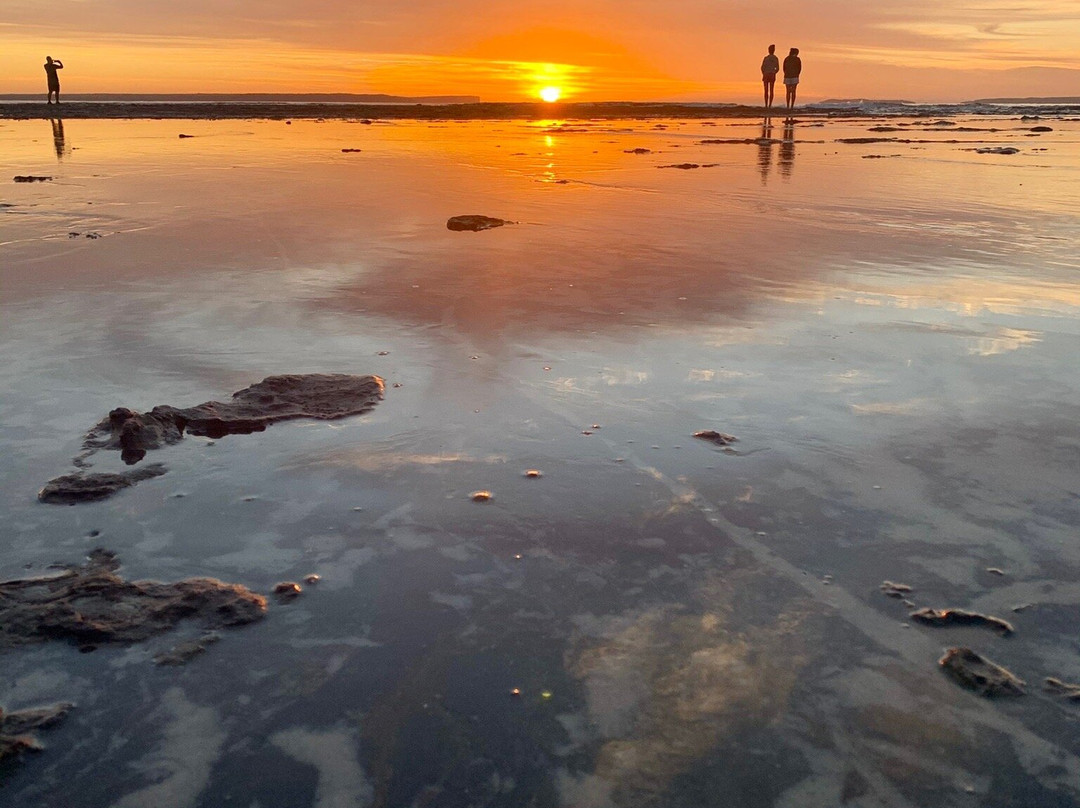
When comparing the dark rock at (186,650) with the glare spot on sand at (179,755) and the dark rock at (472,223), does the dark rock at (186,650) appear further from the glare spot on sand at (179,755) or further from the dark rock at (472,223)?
the dark rock at (472,223)

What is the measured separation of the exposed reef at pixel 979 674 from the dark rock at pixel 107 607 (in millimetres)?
→ 1725

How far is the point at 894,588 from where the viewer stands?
7.84ft

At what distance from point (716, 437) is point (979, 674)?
1.46m

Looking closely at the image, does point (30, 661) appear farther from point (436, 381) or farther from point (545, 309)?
point (545, 309)

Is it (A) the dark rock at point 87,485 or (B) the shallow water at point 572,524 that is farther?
(A) the dark rock at point 87,485

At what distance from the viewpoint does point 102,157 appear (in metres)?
15.4

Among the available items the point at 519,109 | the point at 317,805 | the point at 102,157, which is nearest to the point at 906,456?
the point at 317,805

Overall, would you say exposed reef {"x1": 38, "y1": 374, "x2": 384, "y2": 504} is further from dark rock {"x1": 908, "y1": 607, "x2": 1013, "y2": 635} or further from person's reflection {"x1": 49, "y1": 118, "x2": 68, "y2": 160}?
person's reflection {"x1": 49, "y1": 118, "x2": 68, "y2": 160}

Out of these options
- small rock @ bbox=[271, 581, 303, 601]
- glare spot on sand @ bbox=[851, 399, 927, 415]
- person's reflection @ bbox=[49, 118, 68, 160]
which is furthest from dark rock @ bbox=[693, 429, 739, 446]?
person's reflection @ bbox=[49, 118, 68, 160]

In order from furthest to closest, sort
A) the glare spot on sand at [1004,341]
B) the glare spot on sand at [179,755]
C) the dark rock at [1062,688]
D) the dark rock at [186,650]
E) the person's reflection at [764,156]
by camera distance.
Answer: the person's reflection at [764,156] → the glare spot on sand at [1004,341] → the dark rock at [186,650] → the dark rock at [1062,688] → the glare spot on sand at [179,755]

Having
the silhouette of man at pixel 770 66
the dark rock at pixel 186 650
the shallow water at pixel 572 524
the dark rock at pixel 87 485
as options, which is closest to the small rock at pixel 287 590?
the shallow water at pixel 572 524

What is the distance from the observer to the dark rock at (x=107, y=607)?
2.20 meters

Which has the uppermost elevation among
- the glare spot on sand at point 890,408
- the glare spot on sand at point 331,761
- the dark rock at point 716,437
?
the glare spot on sand at point 890,408

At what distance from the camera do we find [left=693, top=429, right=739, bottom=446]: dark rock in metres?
3.32
